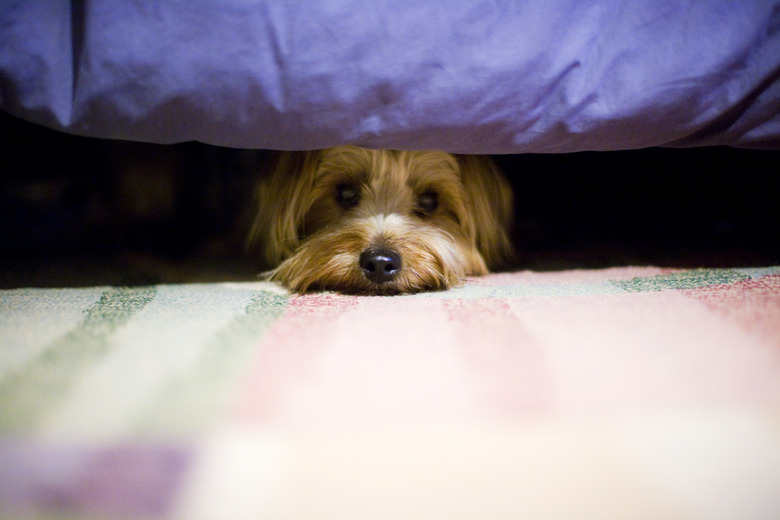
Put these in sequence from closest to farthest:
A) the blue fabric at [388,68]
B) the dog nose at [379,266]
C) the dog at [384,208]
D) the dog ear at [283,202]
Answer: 1. the blue fabric at [388,68]
2. the dog nose at [379,266]
3. the dog at [384,208]
4. the dog ear at [283,202]

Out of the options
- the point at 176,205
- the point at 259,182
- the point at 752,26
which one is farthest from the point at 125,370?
the point at 176,205

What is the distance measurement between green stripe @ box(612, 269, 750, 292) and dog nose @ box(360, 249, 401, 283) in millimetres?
464

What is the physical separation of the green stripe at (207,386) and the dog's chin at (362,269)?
1.35 feet

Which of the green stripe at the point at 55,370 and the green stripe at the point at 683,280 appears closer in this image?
the green stripe at the point at 55,370

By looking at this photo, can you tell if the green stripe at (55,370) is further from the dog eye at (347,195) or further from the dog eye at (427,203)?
the dog eye at (427,203)

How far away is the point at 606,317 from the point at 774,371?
0.71ft

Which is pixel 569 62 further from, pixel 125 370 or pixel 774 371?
pixel 125 370

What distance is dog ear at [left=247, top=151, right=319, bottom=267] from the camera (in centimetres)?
148

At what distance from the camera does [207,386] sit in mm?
587

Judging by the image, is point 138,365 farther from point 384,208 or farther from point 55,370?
point 384,208

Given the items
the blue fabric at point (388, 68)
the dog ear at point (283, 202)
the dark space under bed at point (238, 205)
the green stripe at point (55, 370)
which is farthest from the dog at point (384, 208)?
the green stripe at point (55, 370)

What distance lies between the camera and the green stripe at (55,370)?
53 centimetres

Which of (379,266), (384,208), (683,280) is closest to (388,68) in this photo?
(379,266)

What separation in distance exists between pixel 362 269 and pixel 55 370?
2.20 feet
